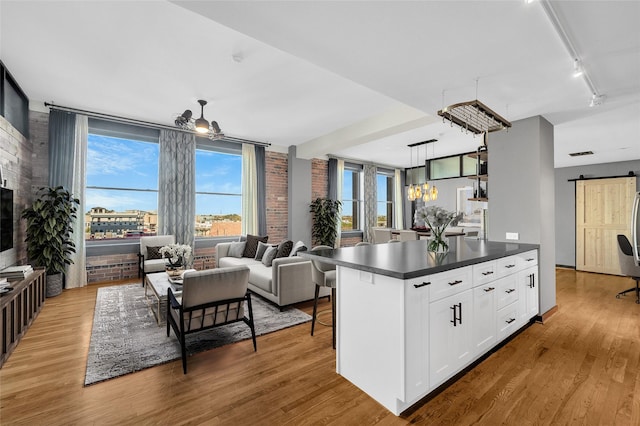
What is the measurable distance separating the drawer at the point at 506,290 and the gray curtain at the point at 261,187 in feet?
16.4

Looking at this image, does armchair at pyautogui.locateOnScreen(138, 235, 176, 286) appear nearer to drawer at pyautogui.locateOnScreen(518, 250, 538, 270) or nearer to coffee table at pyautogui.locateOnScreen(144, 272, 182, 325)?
coffee table at pyautogui.locateOnScreen(144, 272, 182, 325)

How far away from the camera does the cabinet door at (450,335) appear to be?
6.25 feet

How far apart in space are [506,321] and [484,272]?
0.75 metres

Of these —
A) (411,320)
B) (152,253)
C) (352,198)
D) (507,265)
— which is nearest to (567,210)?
(352,198)

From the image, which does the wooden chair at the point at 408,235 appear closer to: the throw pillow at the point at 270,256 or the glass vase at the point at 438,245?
the throw pillow at the point at 270,256

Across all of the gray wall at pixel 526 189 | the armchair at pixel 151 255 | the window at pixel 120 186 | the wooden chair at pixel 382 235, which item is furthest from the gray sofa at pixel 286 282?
the wooden chair at pixel 382 235

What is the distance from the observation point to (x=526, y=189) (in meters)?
3.44

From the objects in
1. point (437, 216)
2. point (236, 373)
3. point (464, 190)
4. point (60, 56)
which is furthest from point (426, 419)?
point (464, 190)

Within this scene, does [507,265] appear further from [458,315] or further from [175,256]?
[175,256]

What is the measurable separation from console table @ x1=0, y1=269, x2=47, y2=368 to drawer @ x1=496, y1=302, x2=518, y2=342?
4.21 meters

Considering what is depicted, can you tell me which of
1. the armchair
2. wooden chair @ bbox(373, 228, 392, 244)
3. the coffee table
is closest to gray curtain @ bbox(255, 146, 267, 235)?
the armchair

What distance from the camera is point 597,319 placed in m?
3.52

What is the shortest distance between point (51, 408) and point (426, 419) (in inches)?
95.0

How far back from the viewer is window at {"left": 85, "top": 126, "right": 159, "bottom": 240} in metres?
5.11
